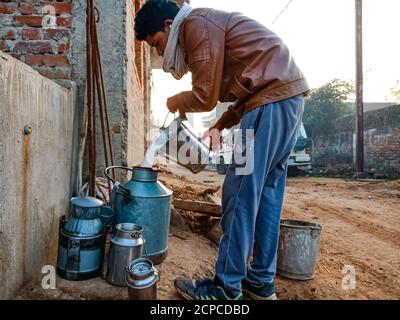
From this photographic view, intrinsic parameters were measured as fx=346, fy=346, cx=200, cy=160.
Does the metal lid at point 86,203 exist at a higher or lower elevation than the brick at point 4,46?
lower

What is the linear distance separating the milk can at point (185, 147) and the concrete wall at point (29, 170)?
691mm

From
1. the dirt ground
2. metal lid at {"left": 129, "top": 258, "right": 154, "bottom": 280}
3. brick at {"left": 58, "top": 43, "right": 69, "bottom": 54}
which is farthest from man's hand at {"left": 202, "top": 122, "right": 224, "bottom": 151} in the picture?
brick at {"left": 58, "top": 43, "right": 69, "bottom": 54}

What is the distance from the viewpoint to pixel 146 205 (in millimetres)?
2131

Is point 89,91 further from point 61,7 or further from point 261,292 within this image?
point 261,292

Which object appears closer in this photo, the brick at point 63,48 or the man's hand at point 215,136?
the man's hand at point 215,136

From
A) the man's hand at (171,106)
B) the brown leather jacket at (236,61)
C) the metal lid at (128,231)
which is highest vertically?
the brown leather jacket at (236,61)

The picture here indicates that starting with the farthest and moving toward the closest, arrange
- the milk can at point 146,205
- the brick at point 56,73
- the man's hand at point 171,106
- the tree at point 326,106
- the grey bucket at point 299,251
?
the tree at point 326,106 < the brick at point 56,73 < the grey bucket at point 299,251 < the milk can at point 146,205 < the man's hand at point 171,106

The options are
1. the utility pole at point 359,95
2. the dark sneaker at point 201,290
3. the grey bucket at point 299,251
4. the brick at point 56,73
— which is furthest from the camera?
the utility pole at point 359,95

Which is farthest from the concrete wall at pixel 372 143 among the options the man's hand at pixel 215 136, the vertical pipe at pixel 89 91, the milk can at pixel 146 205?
the vertical pipe at pixel 89 91

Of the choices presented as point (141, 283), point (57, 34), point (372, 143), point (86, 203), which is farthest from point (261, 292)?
point (372, 143)

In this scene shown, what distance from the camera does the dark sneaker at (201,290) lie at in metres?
1.72

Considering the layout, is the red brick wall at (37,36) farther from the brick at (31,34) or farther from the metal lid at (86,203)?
the metal lid at (86,203)

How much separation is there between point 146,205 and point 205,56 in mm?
959

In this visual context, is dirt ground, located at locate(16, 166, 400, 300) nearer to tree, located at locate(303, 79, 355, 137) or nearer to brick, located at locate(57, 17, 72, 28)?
brick, located at locate(57, 17, 72, 28)
